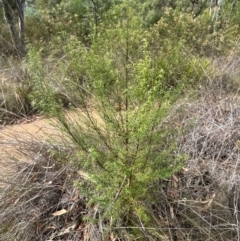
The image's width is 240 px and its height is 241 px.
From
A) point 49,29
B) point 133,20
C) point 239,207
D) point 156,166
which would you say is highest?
point 133,20

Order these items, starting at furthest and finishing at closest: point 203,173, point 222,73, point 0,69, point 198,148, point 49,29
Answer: point 49,29, point 0,69, point 222,73, point 198,148, point 203,173

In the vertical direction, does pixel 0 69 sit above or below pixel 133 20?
below

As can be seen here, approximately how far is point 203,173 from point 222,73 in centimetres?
185

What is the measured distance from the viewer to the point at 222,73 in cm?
401

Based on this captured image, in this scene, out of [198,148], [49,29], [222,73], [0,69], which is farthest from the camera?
[49,29]

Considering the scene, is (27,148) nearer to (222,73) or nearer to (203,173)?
(203,173)

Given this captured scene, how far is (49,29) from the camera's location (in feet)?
23.1

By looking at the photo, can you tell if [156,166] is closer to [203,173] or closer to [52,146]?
[203,173]

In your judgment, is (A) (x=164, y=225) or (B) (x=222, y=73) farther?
(B) (x=222, y=73)

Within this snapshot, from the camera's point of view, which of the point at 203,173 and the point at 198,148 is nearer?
the point at 203,173

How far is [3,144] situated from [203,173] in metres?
1.58

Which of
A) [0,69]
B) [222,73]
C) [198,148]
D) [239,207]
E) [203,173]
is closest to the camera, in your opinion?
[239,207]

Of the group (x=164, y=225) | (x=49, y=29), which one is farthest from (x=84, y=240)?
(x=49, y=29)

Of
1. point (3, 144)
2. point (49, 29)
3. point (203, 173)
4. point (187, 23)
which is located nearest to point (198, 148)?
point (203, 173)
